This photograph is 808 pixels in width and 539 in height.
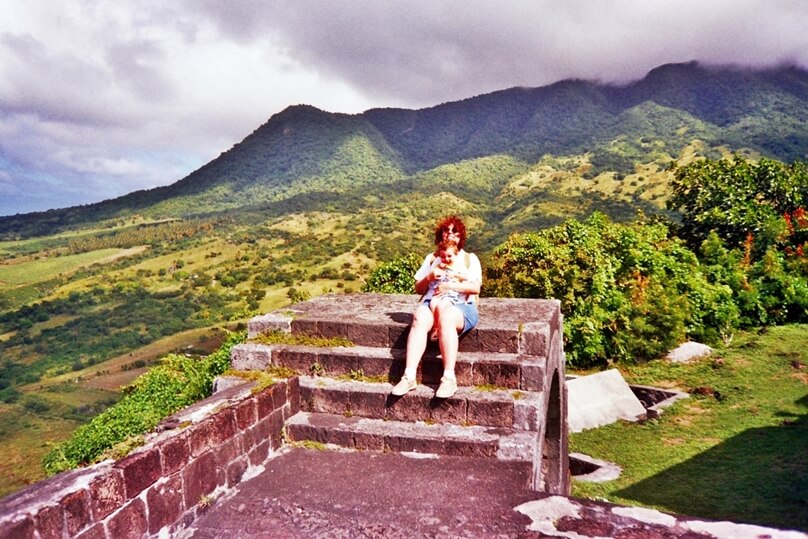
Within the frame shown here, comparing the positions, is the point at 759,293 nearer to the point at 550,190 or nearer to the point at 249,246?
the point at 550,190

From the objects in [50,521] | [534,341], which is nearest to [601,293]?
[534,341]

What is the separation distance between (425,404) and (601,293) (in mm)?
10109

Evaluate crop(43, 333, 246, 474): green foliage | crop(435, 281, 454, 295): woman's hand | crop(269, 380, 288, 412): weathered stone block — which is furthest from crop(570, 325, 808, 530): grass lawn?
crop(43, 333, 246, 474): green foliage

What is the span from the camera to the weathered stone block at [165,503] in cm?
275

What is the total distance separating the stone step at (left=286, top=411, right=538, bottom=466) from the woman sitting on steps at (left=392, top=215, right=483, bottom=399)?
→ 0.27 m

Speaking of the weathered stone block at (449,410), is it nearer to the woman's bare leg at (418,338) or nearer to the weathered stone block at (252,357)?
the woman's bare leg at (418,338)

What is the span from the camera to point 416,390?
4.01m

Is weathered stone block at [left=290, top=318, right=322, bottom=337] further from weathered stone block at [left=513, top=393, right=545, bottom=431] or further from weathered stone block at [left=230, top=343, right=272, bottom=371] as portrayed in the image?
weathered stone block at [left=513, top=393, right=545, bottom=431]

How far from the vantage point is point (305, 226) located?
331ft

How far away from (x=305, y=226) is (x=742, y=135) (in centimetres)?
7884

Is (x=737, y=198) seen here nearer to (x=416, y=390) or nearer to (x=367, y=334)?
(x=367, y=334)

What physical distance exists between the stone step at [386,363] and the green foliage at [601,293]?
842cm

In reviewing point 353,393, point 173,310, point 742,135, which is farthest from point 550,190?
point 353,393

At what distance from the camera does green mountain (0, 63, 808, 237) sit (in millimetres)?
81062
